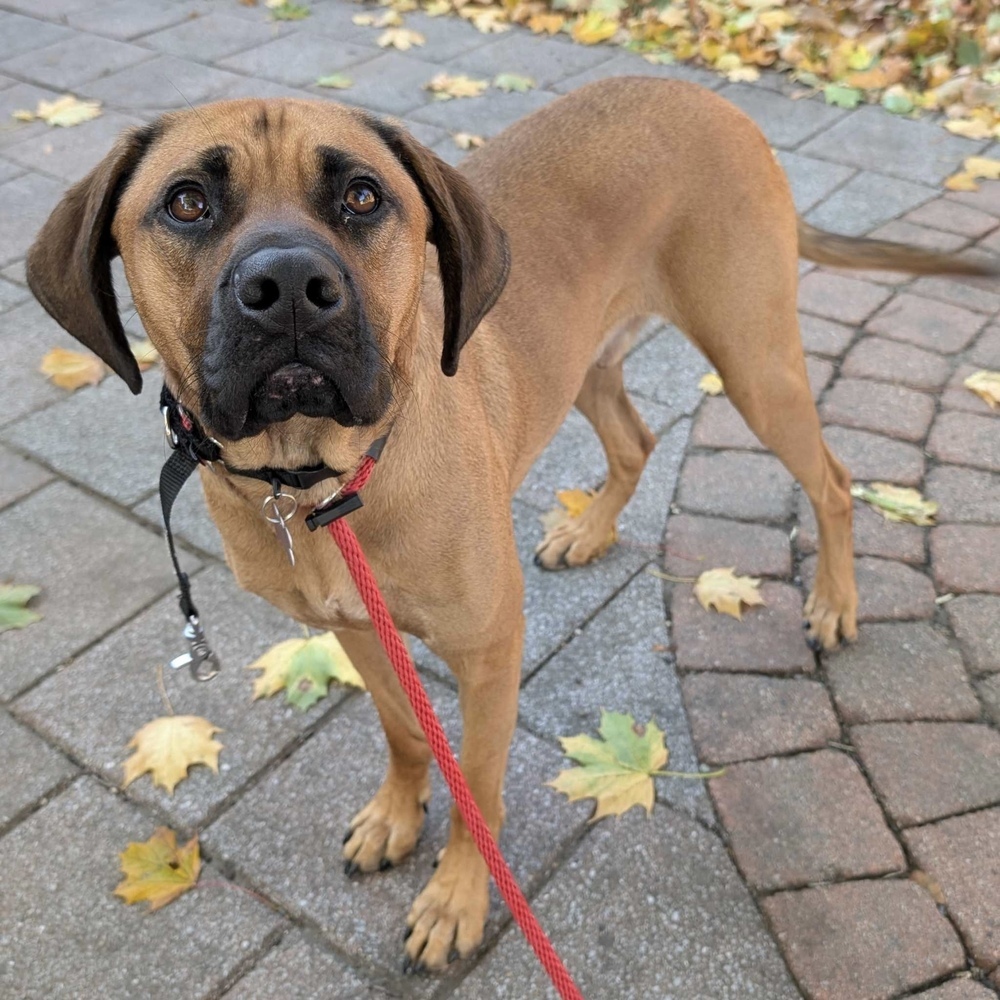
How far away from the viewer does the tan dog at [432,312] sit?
1.72 m

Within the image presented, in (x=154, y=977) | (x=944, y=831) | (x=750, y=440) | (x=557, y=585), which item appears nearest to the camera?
(x=154, y=977)

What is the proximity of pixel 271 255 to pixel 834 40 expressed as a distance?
20.0 ft

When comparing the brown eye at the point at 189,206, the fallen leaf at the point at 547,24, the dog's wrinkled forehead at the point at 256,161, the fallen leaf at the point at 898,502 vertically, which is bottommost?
the fallen leaf at the point at 898,502

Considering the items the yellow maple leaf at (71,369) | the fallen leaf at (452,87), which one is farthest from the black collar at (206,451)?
the fallen leaf at (452,87)

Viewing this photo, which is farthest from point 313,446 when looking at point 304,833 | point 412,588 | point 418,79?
point 418,79

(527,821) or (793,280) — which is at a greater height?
(793,280)

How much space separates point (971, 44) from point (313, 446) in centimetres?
591

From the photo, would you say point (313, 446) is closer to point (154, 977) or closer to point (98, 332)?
point (98, 332)

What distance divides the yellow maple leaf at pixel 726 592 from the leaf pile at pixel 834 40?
384 centimetres

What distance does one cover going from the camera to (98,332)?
1.88 metres

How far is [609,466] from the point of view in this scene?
11.1ft

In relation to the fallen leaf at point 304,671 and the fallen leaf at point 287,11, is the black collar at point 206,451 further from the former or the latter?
the fallen leaf at point 287,11

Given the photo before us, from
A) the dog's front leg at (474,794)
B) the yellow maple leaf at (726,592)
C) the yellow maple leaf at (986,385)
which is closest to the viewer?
the dog's front leg at (474,794)

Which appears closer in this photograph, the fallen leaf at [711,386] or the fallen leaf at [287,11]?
the fallen leaf at [711,386]
